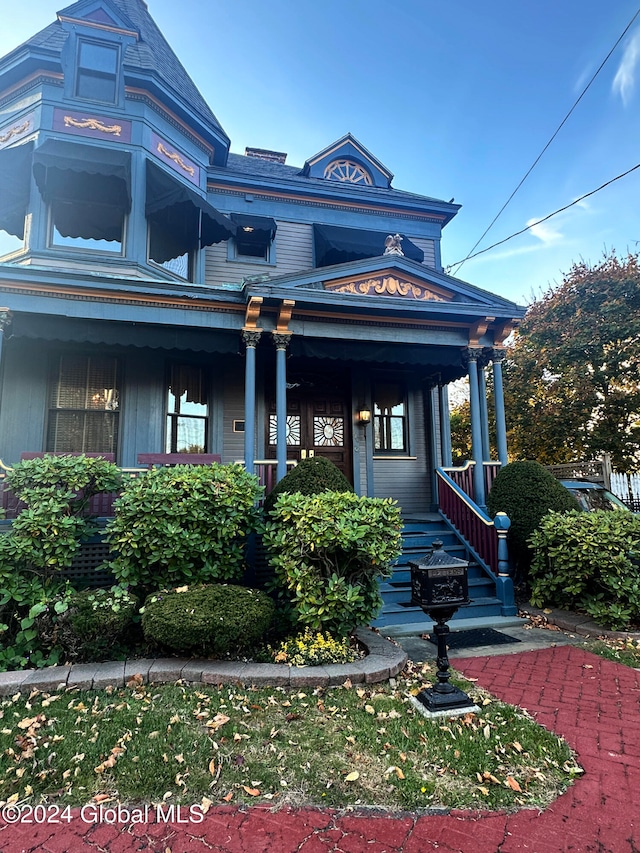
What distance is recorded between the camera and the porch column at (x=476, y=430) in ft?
25.8

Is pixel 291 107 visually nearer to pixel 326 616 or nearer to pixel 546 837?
pixel 326 616

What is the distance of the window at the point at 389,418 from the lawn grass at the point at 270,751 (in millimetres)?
6238

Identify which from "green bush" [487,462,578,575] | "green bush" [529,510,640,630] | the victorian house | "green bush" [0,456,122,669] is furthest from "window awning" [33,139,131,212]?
"green bush" [529,510,640,630]

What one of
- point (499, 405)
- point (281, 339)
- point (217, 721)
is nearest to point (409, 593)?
point (217, 721)

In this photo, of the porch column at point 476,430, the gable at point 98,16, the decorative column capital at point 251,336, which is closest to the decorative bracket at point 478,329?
the porch column at point 476,430

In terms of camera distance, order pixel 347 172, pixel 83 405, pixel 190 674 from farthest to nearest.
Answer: pixel 347 172
pixel 83 405
pixel 190 674

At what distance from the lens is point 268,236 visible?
9.64 m

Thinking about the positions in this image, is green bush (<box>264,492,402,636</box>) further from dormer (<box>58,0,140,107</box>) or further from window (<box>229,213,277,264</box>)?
dormer (<box>58,0,140,107</box>)

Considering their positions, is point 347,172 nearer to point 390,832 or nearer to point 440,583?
point 440,583

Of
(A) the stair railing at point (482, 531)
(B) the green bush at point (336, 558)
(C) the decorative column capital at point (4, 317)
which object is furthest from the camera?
(C) the decorative column capital at point (4, 317)

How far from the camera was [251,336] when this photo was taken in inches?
285

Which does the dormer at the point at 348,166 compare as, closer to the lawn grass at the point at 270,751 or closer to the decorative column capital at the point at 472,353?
the decorative column capital at the point at 472,353

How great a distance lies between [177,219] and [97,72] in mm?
2755

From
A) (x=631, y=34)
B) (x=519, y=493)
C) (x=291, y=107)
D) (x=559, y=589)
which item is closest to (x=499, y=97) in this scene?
(x=631, y=34)
